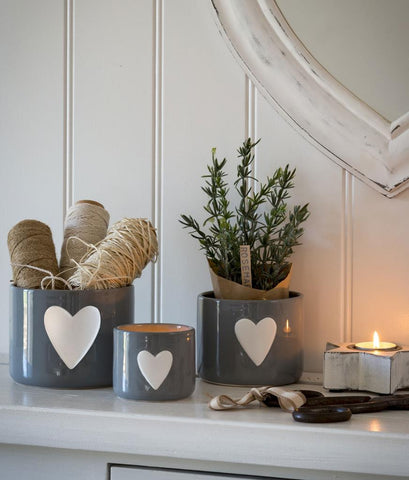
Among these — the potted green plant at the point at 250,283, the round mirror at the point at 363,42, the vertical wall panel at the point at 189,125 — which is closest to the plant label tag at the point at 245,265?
the potted green plant at the point at 250,283

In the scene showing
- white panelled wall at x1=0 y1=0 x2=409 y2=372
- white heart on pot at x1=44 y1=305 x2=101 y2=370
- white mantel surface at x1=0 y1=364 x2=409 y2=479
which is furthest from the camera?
white panelled wall at x1=0 y1=0 x2=409 y2=372

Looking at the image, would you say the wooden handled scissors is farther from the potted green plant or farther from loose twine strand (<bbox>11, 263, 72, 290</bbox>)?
loose twine strand (<bbox>11, 263, 72, 290</bbox>)

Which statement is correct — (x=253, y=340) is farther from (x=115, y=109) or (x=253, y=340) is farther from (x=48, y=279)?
(x=115, y=109)

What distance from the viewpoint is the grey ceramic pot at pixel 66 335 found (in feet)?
2.32

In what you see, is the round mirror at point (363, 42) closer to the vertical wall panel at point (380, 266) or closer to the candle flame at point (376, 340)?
the vertical wall panel at point (380, 266)

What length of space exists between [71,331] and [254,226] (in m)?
0.24

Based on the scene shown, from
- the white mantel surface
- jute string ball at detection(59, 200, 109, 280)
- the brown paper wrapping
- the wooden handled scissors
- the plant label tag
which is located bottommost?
the white mantel surface

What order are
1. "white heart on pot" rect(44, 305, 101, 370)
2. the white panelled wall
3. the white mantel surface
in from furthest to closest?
1. the white panelled wall
2. "white heart on pot" rect(44, 305, 101, 370)
3. the white mantel surface

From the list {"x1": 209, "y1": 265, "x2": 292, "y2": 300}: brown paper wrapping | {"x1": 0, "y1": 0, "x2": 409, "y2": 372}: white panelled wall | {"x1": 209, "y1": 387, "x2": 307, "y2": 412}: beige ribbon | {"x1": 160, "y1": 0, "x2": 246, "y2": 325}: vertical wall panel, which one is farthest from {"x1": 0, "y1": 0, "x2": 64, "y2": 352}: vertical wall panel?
{"x1": 209, "y1": 387, "x2": 307, "y2": 412}: beige ribbon

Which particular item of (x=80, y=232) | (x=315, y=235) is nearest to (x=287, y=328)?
(x=315, y=235)

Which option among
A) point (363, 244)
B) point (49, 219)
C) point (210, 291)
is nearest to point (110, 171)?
point (49, 219)

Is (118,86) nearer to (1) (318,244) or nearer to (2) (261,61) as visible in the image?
(2) (261,61)

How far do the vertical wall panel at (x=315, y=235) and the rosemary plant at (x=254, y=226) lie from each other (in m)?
0.02

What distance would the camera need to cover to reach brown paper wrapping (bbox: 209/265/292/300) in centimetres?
75
